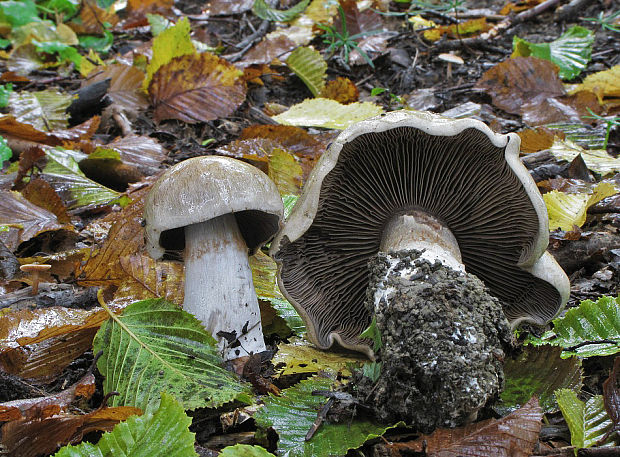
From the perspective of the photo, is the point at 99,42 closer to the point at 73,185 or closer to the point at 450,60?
the point at 73,185

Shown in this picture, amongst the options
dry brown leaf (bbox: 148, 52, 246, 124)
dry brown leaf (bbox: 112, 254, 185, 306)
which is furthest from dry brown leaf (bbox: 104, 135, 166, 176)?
dry brown leaf (bbox: 112, 254, 185, 306)

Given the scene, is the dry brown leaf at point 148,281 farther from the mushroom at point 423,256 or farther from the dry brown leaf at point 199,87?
→ the dry brown leaf at point 199,87

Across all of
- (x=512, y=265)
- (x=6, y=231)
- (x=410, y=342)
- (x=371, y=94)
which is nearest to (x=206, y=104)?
(x=371, y=94)

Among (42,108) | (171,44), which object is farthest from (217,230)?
(42,108)

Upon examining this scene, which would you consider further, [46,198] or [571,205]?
[46,198]

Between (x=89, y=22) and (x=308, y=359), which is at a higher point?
(x=89, y=22)

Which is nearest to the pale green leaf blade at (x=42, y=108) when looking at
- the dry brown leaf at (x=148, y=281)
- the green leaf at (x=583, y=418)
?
the dry brown leaf at (x=148, y=281)
